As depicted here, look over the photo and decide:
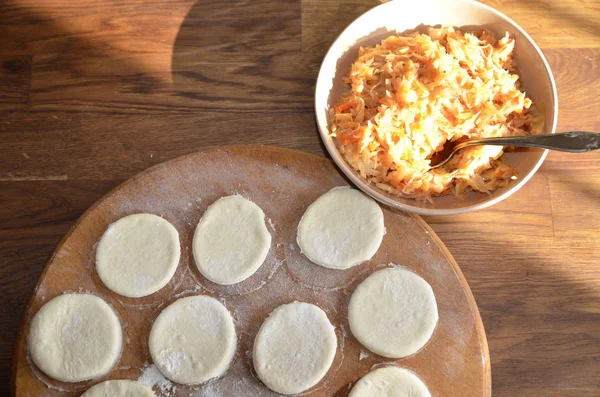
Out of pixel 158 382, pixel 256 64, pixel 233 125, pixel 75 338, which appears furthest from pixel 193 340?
pixel 256 64

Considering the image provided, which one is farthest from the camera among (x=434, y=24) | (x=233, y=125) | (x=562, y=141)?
(x=233, y=125)

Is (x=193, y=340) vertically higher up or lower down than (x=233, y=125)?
lower down

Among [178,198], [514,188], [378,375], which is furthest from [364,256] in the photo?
[178,198]

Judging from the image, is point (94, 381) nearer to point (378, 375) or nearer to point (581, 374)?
point (378, 375)

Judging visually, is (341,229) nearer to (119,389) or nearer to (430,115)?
(430,115)

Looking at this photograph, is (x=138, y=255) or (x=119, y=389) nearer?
(x=119, y=389)
